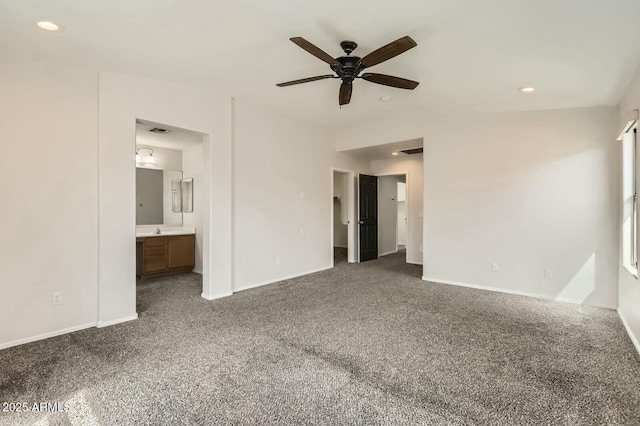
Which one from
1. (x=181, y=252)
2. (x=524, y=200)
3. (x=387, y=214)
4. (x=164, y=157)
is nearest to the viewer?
(x=524, y=200)

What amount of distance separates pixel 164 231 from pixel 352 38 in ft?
15.5

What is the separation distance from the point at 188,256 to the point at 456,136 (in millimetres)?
5068

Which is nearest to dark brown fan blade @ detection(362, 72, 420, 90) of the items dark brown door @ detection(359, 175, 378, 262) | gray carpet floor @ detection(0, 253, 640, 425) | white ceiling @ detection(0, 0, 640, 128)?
white ceiling @ detection(0, 0, 640, 128)

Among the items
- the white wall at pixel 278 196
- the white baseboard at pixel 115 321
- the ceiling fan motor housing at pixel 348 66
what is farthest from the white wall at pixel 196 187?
the ceiling fan motor housing at pixel 348 66

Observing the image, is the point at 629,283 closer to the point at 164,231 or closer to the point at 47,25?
the point at 47,25

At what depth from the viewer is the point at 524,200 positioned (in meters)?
4.39

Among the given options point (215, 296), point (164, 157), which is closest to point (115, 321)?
point (215, 296)

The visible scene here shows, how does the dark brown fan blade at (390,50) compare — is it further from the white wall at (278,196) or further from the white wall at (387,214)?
the white wall at (387,214)

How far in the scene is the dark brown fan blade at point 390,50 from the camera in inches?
87.8

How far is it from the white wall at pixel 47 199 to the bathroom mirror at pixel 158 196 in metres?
2.76

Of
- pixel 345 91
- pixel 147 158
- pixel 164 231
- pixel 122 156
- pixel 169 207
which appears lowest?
pixel 164 231

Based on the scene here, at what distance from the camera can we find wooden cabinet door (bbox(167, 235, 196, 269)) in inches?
218

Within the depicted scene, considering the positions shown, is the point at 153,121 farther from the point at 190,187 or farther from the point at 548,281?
the point at 548,281

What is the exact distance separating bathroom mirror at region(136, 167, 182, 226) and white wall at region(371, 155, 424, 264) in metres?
4.83
